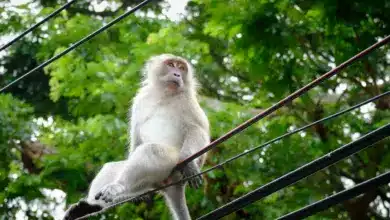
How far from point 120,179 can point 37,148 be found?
6.18 metres

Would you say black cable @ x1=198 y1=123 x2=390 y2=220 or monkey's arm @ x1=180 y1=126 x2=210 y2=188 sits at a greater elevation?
monkey's arm @ x1=180 y1=126 x2=210 y2=188

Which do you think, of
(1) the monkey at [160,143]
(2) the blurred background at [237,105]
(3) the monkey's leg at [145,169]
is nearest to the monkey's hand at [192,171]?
(1) the monkey at [160,143]

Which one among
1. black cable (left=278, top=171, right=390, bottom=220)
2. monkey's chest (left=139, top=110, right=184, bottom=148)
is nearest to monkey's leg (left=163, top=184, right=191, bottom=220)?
monkey's chest (left=139, top=110, right=184, bottom=148)

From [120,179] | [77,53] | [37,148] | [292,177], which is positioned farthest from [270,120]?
[292,177]

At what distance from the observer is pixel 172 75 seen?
26.8 feet

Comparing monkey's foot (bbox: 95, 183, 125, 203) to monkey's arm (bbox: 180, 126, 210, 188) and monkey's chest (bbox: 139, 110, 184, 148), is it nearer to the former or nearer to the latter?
monkey's arm (bbox: 180, 126, 210, 188)

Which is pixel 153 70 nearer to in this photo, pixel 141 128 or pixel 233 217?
pixel 141 128

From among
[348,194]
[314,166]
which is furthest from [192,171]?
[348,194]

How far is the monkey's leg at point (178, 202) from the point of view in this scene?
294 inches

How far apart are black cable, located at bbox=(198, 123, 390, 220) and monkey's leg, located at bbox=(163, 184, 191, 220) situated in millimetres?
2351

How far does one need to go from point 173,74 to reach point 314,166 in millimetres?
3849

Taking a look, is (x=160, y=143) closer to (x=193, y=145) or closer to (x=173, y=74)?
(x=193, y=145)

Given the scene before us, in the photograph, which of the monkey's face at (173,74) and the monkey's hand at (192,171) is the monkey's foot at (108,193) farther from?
the monkey's face at (173,74)

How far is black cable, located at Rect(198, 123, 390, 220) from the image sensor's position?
421cm
